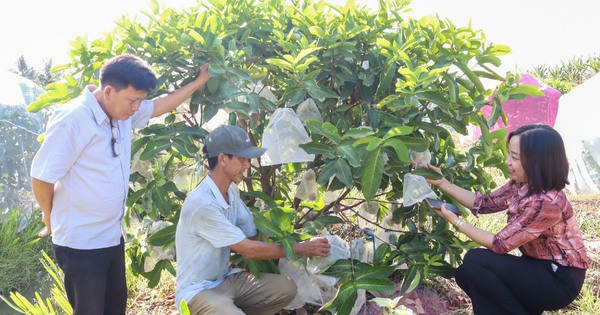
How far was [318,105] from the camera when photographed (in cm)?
249

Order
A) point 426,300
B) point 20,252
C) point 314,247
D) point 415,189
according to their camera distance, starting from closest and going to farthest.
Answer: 1. point 314,247
2. point 415,189
3. point 426,300
4. point 20,252

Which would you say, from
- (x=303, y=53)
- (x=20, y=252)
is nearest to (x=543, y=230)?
(x=303, y=53)

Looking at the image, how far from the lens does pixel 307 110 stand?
2400 mm

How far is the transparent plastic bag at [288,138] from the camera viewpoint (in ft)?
7.68

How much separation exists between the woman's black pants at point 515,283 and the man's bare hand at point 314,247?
66 cm

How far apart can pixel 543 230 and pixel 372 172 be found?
0.74 meters

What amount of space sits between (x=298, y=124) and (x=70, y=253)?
99cm

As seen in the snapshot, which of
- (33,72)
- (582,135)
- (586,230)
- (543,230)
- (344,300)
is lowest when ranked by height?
(33,72)

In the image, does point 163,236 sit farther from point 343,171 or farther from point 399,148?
point 399,148

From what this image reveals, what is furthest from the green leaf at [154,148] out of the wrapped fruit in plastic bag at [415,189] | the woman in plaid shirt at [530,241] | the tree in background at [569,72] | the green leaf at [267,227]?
the tree in background at [569,72]

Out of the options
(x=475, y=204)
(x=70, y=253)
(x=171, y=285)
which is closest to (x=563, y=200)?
(x=475, y=204)

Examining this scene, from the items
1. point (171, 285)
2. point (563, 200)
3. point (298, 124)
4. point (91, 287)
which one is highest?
point (298, 124)

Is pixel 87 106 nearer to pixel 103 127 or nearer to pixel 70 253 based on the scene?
pixel 103 127

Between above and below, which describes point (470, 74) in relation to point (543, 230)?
above
